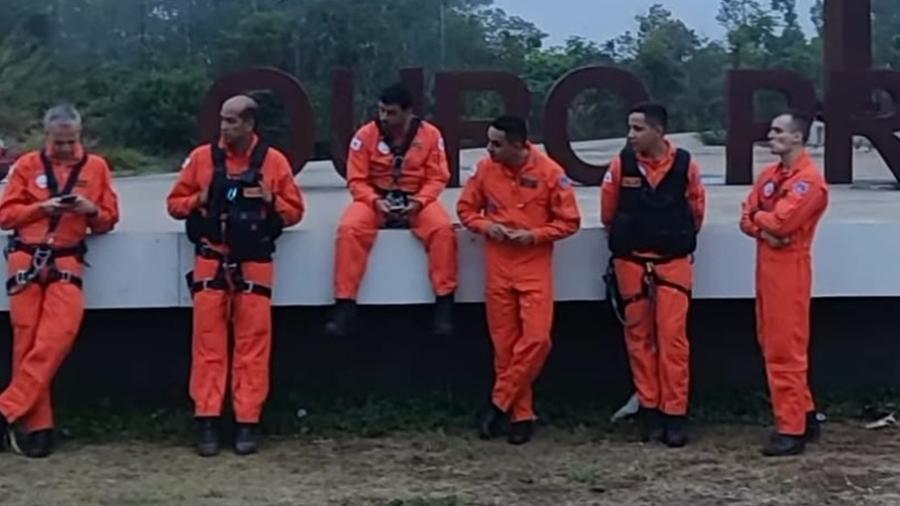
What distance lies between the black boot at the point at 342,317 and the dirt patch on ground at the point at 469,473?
0.55 m

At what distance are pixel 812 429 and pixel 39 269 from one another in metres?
3.66

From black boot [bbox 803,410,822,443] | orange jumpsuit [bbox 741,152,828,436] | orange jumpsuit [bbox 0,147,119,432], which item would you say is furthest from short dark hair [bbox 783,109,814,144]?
orange jumpsuit [bbox 0,147,119,432]

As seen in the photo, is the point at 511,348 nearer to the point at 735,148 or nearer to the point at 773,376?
the point at 773,376

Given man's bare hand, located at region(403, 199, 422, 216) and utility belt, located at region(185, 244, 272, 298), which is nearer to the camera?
utility belt, located at region(185, 244, 272, 298)

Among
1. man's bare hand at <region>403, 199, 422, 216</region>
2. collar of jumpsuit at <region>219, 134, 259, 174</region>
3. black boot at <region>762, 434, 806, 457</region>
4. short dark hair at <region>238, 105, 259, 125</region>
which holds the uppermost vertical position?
short dark hair at <region>238, 105, 259, 125</region>

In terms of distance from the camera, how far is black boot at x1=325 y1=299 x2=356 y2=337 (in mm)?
7672

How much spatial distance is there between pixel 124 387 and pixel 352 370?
1.19 metres

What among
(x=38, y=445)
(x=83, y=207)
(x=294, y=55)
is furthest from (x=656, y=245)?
(x=294, y=55)

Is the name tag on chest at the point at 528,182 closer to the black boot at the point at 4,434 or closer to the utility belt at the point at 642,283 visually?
the utility belt at the point at 642,283

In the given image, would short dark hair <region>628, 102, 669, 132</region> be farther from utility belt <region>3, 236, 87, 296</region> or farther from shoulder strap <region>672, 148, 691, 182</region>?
utility belt <region>3, 236, 87, 296</region>

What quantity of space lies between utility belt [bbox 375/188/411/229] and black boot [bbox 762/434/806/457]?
2.02 metres

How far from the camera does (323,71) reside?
16.4 meters

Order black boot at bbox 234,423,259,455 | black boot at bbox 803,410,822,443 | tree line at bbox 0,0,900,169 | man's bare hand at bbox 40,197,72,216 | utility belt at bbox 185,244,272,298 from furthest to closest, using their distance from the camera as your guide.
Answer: tree line at bbox 0,0,900,169 → black boot at bbox 803,410,822,443 → black boot at bbox 234,423,259,455 → utility belt at bbox 185,244,272,298 → man's bare hand at bbox 40,197,72,216

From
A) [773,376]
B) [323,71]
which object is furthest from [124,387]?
[323,71]
